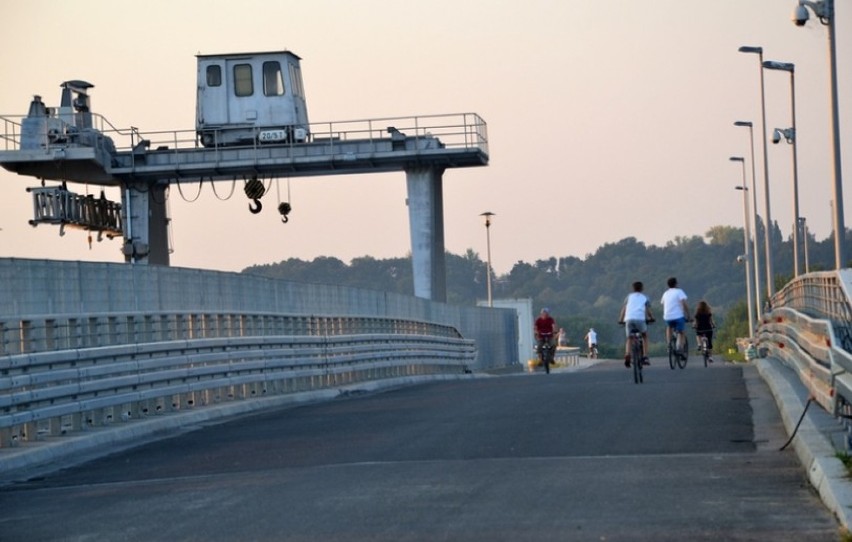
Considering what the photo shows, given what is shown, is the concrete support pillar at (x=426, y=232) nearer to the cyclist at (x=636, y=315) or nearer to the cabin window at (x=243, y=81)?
the cabin window at (x=243, y=81)

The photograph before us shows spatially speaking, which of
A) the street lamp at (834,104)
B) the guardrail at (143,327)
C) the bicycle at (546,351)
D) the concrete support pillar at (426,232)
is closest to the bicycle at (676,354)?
the street lamp at (834,104)

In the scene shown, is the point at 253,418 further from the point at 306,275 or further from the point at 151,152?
the point at 306,275

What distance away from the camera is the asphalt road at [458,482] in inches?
369

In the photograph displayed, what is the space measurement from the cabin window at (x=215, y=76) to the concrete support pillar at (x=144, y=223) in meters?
4.08

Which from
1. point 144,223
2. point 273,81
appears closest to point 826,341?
point 144,223

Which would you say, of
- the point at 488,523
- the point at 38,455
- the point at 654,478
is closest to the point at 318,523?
the point at 488,523

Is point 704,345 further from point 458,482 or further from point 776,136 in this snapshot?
point 458,482

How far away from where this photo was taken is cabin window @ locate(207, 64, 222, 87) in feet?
186

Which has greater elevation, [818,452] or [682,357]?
[818,452]

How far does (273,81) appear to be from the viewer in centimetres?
5631

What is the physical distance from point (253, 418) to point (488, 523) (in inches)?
425

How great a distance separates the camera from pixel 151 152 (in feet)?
178

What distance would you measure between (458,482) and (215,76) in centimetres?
4685

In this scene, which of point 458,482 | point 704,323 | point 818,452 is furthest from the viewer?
point 704,323
